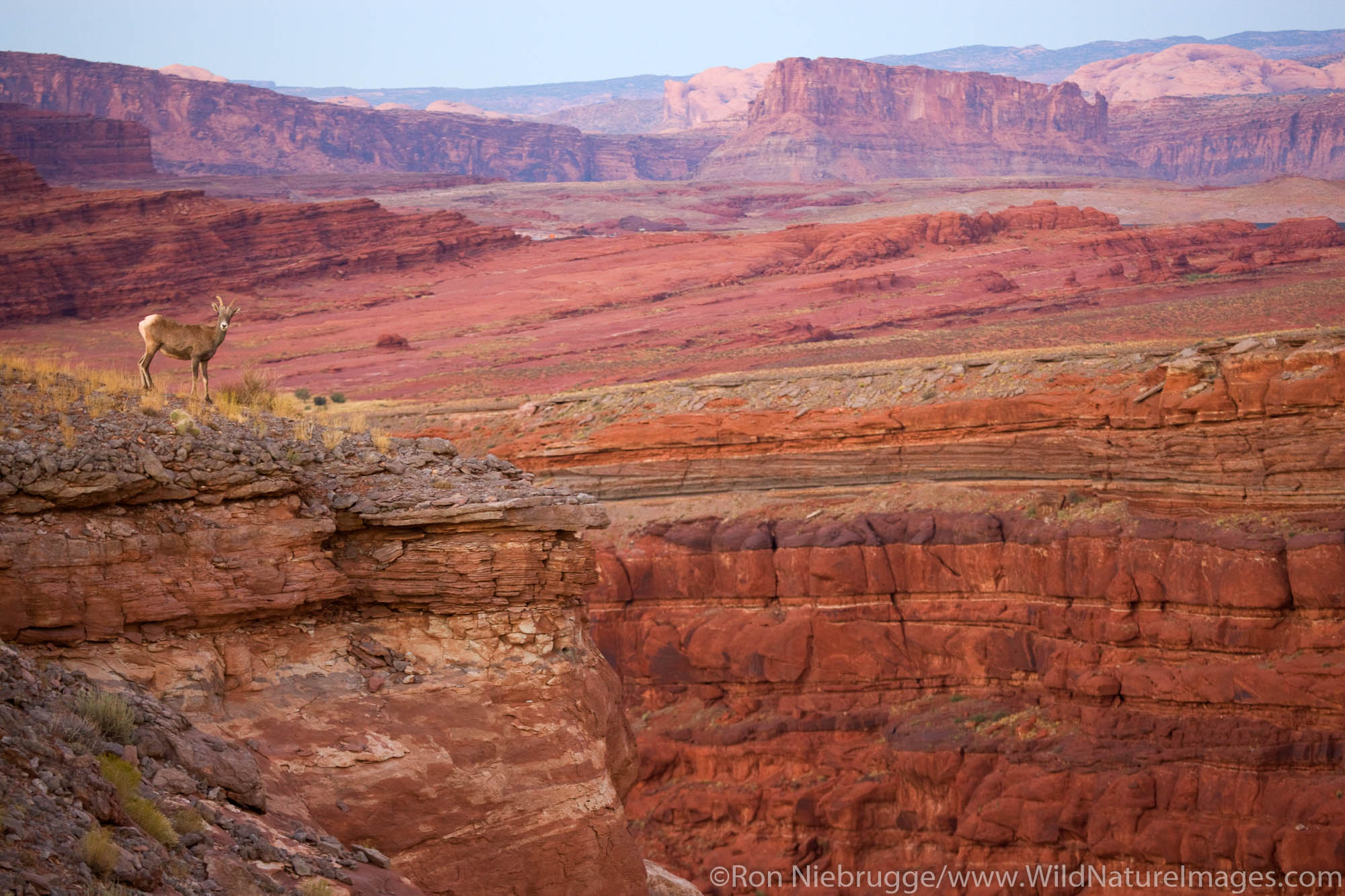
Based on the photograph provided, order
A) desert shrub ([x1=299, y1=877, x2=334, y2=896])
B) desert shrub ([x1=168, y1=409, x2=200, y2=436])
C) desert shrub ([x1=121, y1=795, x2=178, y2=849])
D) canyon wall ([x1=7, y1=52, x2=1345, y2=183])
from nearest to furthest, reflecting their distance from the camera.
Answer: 1. desert shrub ([x1=121, y1=795, x2=178, y2=849])
2. desert shrub ([x1=299, y1=877, x2=334, y2=896])
3. desert shrub ([x1=168, y1=409, x2=200, y2=436])
4. canyon wall ([x1=7, y1=52, x2=1345, y2=183])

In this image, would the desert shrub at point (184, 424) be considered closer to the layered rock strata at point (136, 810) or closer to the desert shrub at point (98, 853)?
the layered rock strata at point (136, 810)

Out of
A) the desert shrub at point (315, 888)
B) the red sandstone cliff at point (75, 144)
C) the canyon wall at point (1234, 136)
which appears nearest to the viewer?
the desert shrub at point (315, 888)

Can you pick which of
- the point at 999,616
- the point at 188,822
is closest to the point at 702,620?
the point at 999,616

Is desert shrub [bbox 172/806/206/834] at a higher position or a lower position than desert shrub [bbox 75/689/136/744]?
lower

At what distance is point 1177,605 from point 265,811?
49.3 ft

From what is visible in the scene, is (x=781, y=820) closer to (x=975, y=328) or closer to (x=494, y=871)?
(x=494, y=871)

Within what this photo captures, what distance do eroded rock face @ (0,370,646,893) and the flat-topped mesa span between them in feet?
494

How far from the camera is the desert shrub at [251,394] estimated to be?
1344 centimetres

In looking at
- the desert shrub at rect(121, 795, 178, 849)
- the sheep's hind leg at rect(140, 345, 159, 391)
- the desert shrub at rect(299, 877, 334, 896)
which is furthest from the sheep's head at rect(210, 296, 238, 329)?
the desert shrub at rect(299, 877, 334, 896)

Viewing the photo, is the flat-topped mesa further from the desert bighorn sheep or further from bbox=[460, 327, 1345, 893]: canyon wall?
the desert bighorn sheep

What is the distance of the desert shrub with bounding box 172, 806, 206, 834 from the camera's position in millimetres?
7004

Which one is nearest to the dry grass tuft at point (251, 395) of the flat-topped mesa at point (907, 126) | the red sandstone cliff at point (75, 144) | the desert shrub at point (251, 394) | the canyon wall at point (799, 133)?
the desert shrub at point (251, 394)

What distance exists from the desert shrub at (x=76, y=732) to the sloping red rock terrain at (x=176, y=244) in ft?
206

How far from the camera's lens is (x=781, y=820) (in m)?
20.6
